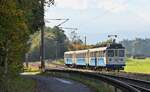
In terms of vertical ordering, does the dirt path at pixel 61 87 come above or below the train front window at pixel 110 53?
below

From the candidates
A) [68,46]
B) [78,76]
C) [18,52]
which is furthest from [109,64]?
[68,46]

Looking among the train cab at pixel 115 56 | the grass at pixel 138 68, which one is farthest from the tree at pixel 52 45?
the train cab at pixel 115 56

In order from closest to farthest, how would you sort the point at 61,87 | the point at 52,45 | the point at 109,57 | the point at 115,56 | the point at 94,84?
the point at 61,87, the point at 94,84, the point at 109,57, the point at 115,56, the point at 52,45

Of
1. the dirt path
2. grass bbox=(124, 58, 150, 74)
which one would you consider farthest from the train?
the dirt path

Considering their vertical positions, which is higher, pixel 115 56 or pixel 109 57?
pixel 115 56

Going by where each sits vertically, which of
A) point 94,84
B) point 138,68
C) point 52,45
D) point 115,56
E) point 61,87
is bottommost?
point 61,87

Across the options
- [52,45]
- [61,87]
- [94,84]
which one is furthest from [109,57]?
[52,45]

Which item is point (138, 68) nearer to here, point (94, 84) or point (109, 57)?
point (109, 57)

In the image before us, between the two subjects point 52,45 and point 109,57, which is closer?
point 109,57

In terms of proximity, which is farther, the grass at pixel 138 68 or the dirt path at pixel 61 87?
the grass at pixel 138 68

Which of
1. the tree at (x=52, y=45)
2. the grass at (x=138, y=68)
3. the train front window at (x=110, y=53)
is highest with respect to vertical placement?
the tree at (x=52, y=45)

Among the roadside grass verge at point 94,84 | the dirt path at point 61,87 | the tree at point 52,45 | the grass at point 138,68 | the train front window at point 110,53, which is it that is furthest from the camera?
the tree at point 52,45

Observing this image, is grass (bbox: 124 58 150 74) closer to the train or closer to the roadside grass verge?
the train

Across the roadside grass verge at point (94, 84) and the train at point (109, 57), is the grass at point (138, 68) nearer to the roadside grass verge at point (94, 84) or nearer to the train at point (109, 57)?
the train at point (109, 57)
